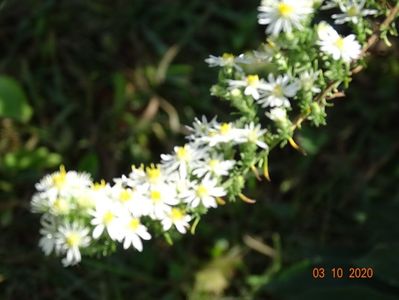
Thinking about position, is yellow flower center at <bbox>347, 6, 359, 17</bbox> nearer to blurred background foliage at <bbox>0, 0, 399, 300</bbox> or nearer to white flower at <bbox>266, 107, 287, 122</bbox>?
white flower at <bbox>266, 107, 287, 122</bbox>

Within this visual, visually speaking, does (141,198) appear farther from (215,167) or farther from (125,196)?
(215,167)

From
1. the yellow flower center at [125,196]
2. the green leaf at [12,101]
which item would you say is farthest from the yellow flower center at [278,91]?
the green leaf at [12,101]

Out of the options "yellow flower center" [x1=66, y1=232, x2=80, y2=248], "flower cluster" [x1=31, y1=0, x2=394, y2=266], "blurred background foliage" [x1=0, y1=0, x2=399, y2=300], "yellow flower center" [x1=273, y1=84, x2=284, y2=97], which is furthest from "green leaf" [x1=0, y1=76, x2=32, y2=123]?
"yellow flower center" [x1=273, y1=84, x2=284, y2=97]

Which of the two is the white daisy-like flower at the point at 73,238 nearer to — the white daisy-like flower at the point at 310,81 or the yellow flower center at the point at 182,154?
the yellow flower center at the point at 182,154

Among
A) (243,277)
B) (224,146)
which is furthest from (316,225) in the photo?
(224,146)

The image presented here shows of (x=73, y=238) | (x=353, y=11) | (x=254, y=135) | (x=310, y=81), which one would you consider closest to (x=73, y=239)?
(x=73, y=238)

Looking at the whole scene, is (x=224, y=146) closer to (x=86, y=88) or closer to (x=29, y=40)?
(x=86, y=88)
